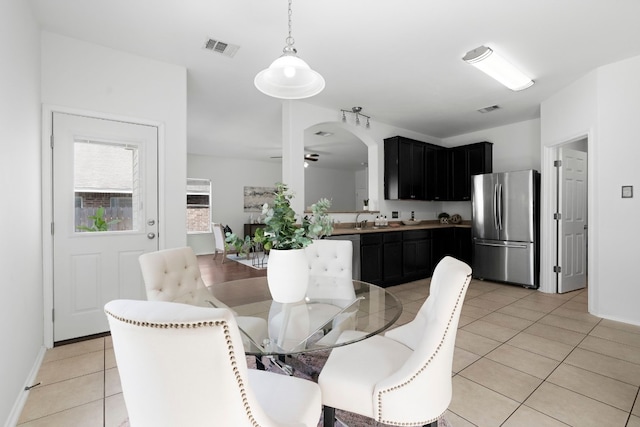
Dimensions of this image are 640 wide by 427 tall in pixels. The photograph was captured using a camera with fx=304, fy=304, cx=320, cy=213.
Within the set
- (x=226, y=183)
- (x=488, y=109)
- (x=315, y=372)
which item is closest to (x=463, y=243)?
(x=488, y=109)

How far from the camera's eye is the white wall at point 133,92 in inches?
101

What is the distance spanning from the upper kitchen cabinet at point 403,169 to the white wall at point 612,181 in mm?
2215

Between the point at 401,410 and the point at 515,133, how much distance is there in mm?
5399

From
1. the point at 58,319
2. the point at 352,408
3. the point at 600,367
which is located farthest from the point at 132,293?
the point at 600,367

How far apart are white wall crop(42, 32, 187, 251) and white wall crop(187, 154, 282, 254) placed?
16.3 feet

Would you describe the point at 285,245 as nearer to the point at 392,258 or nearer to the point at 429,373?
the point at 429,373

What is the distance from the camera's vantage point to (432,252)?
507 centimetres

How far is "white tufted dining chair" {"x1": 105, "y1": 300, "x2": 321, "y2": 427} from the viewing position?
670 mm

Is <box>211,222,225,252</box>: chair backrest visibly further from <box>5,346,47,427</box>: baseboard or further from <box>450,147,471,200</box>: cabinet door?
<box>450,147,471,200</box>: cabinet door

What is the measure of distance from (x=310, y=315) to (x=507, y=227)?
13.4 feet

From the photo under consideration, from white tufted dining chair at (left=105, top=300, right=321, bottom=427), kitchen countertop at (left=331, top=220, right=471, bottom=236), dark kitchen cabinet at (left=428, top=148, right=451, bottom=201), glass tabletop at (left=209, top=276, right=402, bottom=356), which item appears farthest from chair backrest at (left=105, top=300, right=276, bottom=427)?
dark kitchen cabinet at (left=428, top=148, right=451, bottom=201)

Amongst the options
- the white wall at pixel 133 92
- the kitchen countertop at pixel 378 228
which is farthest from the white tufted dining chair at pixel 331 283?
the white wall at pixel 133 92

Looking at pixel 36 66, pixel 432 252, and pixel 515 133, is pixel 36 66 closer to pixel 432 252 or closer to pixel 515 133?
pixel 432 252

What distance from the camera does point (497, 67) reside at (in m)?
3.07
